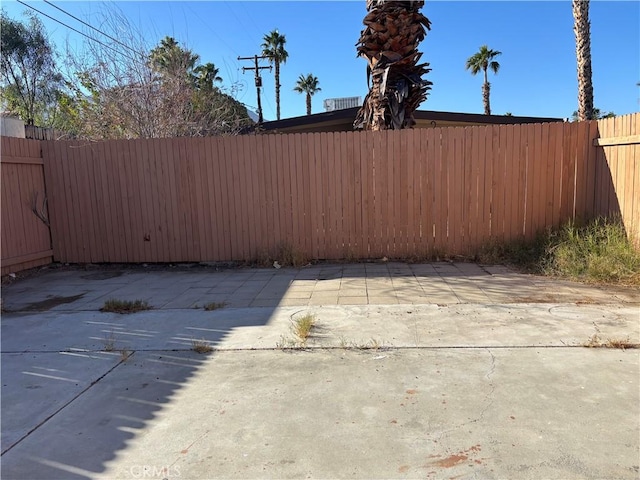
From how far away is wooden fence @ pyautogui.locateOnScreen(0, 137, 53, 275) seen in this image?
7574 mm

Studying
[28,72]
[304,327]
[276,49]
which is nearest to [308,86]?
[276,49]

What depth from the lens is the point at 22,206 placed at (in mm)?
7941

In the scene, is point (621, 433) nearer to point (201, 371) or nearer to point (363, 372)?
point (363, 372)

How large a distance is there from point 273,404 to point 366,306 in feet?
7.90

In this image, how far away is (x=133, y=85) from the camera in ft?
32.1

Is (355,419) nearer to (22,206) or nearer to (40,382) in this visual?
(40,382)

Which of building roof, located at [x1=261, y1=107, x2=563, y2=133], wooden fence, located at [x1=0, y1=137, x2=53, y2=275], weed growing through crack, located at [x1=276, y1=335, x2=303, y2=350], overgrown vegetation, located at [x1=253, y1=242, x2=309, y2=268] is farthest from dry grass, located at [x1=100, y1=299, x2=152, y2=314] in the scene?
building roof, located at [x1=261, y1=107, x2=563, y2=133]

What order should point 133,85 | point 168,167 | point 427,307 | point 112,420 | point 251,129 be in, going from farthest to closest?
1. point 251,129
2. point 133,85
3. point 168,167
4. point 427,307
5. point 112,420

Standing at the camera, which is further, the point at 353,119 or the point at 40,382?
the point at 353,119

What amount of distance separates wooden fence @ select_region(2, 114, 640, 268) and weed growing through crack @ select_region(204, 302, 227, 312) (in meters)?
2.43

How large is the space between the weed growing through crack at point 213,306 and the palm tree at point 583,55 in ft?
39.5

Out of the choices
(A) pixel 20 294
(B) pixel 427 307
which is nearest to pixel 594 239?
(B) pixel 427 307

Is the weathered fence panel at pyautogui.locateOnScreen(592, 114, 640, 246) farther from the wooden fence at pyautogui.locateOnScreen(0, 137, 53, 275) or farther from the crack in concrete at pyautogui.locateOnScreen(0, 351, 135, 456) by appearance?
the wooden fence at pyautogui.locateOnScreen(0, 137, 53, 275)

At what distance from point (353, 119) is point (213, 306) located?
9834 millimetres
